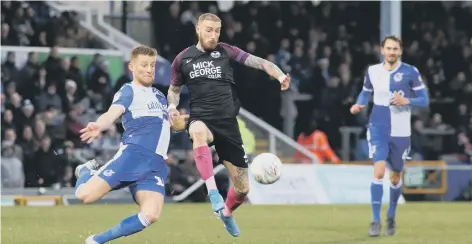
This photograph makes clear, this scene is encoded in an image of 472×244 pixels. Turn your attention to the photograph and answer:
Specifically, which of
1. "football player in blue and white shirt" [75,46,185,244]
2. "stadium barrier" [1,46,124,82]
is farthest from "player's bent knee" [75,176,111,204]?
"stadium barrier" [1,46,124,82]

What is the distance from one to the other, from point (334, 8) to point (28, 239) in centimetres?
1756

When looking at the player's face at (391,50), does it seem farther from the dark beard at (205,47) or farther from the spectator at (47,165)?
the spectator at (47,165)

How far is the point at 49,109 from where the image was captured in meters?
22.9

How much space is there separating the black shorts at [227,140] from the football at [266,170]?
412 millimetres

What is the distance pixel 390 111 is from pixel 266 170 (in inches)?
116

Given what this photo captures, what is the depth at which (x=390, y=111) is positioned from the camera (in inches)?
573

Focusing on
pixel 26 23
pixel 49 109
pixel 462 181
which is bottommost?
pixel 462 181

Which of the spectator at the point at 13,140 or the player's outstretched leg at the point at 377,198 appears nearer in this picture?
the player's outstretched leg at the point at 377,198

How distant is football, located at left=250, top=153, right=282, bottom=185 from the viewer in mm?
12125

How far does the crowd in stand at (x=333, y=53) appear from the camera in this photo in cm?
2623

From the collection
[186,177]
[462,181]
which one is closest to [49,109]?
[186,177]

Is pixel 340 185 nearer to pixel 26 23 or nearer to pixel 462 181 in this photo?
pixel 462 181

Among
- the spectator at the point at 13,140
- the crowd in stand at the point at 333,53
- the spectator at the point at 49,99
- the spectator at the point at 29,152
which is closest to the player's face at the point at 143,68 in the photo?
the spectator at the point at 13,140

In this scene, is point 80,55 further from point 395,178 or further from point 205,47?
point 205,47
